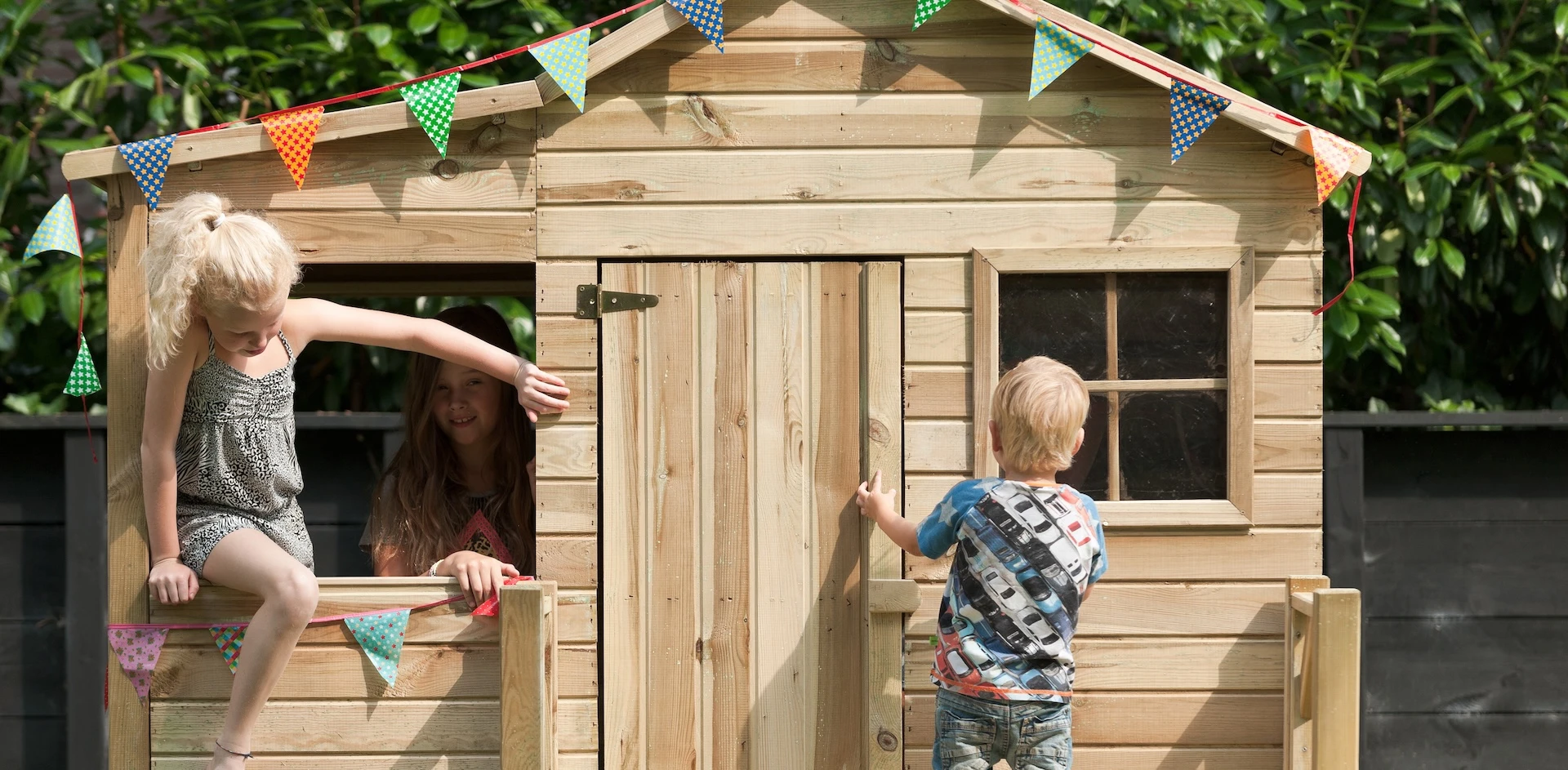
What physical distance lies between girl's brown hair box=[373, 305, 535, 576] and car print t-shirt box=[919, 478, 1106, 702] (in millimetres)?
1597

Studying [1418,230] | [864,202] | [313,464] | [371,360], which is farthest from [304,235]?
[1418,230]

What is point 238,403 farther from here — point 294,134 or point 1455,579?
point 1455,579

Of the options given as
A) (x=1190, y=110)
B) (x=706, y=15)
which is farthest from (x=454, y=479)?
(x=1190, y=110)

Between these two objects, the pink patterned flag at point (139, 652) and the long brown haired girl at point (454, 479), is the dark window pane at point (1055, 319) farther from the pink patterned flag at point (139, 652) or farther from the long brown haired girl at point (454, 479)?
the pink patterned flag at point (139, 652)

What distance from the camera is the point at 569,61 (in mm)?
3479

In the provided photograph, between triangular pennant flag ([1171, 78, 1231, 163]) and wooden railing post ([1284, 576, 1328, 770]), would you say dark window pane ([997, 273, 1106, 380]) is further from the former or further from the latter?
wooden railing post ([1284, 576, 1328, 770])

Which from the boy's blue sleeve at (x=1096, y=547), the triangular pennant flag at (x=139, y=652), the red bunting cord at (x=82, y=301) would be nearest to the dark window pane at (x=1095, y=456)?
the boy's blue sleeve at (x=1096, y=547)

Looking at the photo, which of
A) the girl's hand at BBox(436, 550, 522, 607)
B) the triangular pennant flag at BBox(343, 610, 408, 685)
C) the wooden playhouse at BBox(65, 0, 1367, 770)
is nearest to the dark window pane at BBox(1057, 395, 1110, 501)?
the wooden playhouse at BBox(65, 0, 1367, 770)

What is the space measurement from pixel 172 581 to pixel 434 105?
53.3 inches

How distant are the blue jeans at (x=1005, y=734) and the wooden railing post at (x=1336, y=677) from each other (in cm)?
66

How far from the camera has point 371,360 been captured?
5.78 metres

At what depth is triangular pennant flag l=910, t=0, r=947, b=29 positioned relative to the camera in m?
3.51

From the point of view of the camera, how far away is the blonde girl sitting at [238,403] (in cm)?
313

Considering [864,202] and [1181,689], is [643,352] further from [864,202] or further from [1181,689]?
[1181,689]
